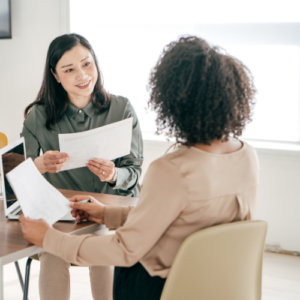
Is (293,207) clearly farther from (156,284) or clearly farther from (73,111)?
(156,284)

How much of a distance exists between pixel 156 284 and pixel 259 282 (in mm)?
295

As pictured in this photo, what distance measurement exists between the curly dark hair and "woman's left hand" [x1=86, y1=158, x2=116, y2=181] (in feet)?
2.27

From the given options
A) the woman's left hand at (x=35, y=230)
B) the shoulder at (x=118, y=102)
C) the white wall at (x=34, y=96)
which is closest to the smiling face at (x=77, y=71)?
the shoulder at (x=118, y=102)

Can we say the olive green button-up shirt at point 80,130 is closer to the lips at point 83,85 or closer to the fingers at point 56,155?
the lips at point 83,85

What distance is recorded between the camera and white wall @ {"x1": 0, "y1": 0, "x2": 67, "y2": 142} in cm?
338

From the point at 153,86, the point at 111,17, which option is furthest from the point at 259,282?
the point at 111,17

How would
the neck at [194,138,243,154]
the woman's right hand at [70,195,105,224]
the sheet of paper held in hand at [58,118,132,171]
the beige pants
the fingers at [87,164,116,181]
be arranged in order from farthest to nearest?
the fingers at [87,164,116,181], the sheet of paper held in hand at [58,118,132,171], the beige pants, the woman's right hand at [70,195,105,224], the neck at [194,138,243,154]

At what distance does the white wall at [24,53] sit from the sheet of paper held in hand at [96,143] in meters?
2.07

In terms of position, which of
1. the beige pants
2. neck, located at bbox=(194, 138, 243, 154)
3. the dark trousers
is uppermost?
neck, located at bbox=(194, 138, 243, 154)

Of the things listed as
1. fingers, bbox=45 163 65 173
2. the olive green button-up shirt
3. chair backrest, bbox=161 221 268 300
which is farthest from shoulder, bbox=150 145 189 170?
the olive green button-up shirt

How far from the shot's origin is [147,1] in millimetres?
3172

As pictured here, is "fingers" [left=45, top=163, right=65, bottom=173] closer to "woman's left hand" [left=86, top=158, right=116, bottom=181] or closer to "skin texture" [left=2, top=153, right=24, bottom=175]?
"woman's left hand" [left=86, top=158, right=116, bottom=181]

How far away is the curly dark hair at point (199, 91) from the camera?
35.3 inches

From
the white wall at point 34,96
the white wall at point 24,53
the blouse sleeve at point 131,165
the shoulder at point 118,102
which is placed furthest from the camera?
the white wall at point 24,53
